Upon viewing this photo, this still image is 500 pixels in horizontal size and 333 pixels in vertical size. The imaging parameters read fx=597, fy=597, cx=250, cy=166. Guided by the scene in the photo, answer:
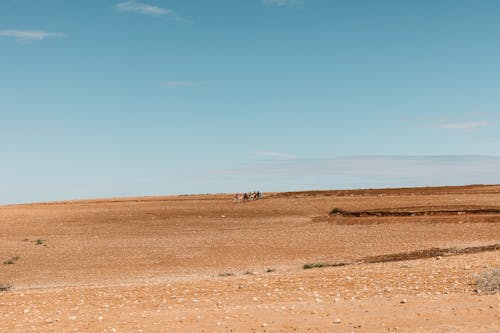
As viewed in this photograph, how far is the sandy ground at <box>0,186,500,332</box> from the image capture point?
38.5ft

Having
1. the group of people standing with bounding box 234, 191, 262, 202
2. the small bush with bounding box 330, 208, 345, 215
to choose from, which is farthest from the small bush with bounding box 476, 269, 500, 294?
the group of people standing with bounding box 234, 191, 262, 202

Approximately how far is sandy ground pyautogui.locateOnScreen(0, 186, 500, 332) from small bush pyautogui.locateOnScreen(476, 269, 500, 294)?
0.89 feet

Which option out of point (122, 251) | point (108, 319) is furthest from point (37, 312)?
point (122, 251)

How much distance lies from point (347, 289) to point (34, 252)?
2471cm

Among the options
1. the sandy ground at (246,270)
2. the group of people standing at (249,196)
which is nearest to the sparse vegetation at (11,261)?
the sandy ground at (246,270)

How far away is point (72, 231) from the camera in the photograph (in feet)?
151

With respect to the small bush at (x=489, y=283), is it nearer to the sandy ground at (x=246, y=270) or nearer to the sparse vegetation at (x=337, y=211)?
the sandy ground at (x=246, y=270)

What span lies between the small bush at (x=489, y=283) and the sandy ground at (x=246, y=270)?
270 millimetres

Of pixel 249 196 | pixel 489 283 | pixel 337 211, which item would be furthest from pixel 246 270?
pixel 249 196

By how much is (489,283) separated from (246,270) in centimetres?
1250

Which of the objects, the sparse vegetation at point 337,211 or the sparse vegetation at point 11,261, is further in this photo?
the sparse vegetation at point 337,211

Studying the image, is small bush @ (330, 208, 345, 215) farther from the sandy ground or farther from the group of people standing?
the group of people standing

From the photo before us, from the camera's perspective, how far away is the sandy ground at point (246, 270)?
1175 cm

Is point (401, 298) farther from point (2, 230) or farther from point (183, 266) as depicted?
point (2, 230)
